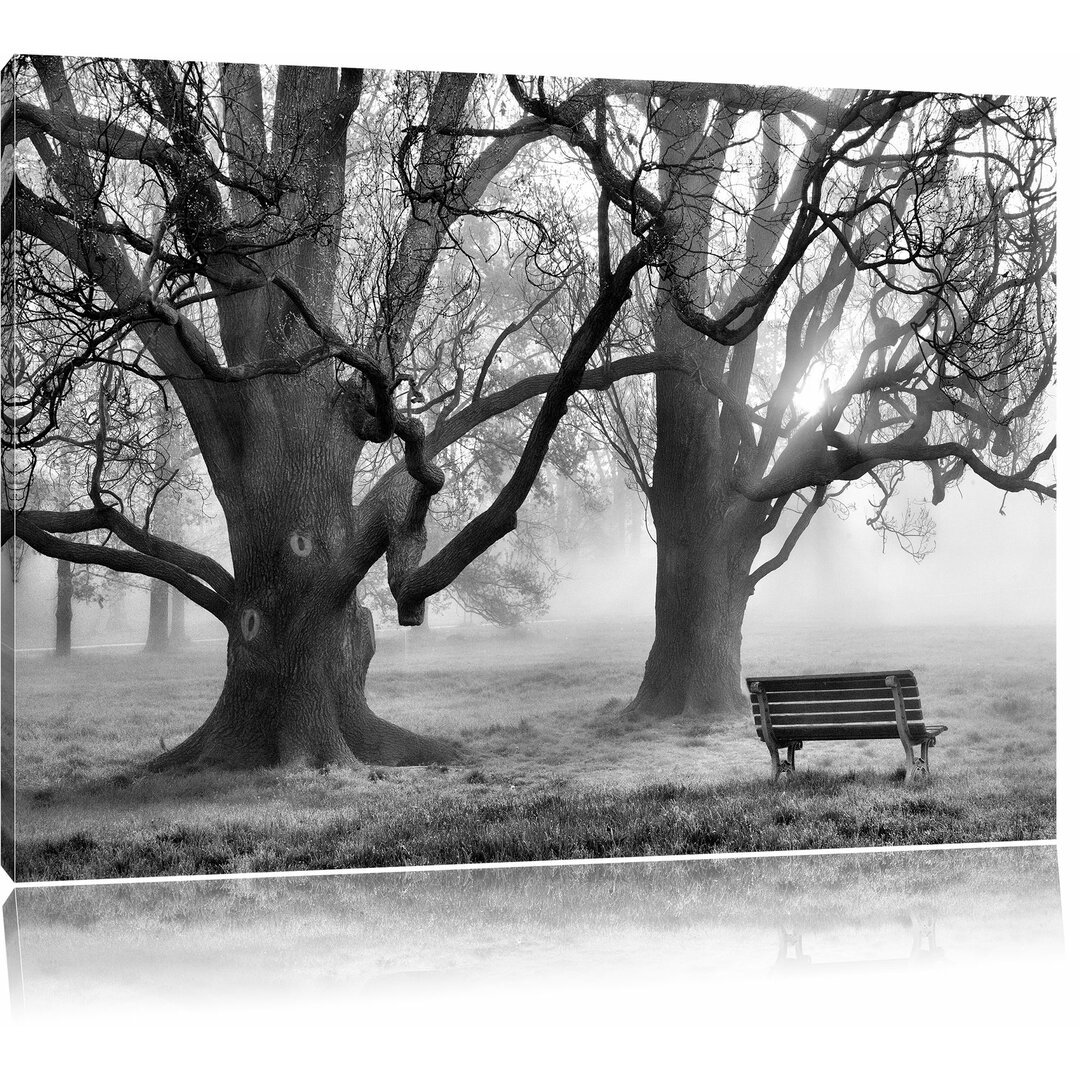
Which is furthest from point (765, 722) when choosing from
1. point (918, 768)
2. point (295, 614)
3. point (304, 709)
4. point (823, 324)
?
point (295, 614)

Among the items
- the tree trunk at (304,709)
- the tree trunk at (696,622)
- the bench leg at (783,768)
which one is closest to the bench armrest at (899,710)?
the bench leg at (783,768)

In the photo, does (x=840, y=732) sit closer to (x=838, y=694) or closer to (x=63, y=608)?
(x=838, y=694)

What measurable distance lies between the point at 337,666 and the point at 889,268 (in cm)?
465

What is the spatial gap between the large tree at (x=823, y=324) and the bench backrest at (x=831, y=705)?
367 millimetres

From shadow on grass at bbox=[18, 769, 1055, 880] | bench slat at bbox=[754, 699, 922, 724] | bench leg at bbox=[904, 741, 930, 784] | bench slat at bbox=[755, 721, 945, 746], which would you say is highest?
bench slat at bbox=[754, 699, 922, 724]

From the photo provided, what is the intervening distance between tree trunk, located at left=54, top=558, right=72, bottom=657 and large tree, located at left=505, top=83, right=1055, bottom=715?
3545 mm


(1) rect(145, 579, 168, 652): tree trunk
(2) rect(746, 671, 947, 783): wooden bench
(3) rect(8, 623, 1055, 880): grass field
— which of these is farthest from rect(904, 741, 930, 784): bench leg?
(1) rect(145, 579, 168, 652): tree trunk

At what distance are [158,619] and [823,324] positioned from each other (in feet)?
15.7

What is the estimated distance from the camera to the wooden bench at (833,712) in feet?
28.0

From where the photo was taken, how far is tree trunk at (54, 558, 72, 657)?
786cm

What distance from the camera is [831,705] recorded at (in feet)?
28.2

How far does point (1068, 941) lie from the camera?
19.4ft

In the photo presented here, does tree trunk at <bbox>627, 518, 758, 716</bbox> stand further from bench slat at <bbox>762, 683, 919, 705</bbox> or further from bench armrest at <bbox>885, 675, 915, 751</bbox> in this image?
bench armrest at <bbox>885, 675, 915, 751</bbox>

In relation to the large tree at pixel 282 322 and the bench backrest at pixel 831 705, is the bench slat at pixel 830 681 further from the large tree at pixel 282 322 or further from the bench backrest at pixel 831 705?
the large tree at pixel 282 322
